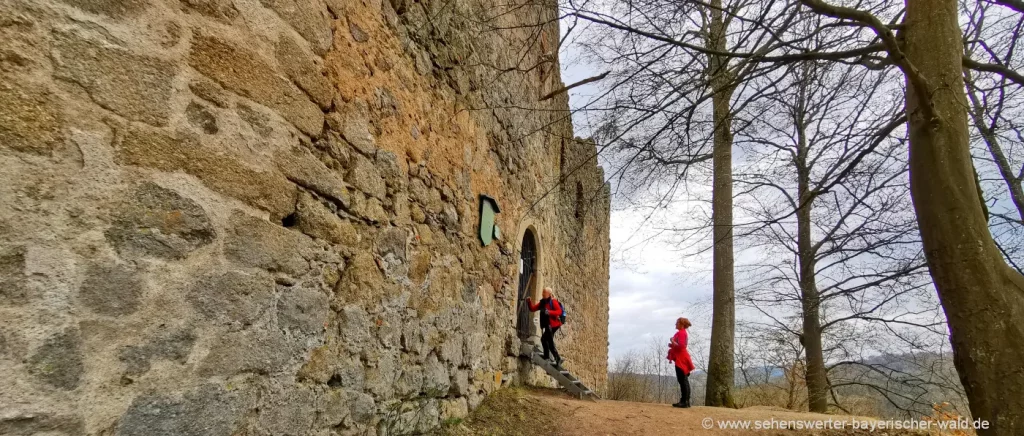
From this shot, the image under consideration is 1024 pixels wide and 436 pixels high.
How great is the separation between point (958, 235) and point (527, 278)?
5.41 metres

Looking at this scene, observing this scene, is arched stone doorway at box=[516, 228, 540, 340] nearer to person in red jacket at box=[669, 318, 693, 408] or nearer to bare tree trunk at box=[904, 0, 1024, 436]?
person in red jacket at box=[669, 318, 693, 408]

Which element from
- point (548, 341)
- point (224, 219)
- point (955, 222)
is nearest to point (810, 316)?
point (548, 341)

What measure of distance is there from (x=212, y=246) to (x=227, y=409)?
0.61 m

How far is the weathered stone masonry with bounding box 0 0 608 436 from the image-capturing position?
1500mm

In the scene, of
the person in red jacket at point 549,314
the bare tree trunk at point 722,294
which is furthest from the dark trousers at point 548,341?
the bare tree trunk at point 722,294

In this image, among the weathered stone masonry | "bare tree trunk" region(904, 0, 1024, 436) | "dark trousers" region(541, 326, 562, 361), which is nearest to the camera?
the weathered stone masonry

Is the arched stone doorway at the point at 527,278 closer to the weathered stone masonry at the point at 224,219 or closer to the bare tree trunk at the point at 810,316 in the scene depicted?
the weathered stone masonry at the point at 224,219

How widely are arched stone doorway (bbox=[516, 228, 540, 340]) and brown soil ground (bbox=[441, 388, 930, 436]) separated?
1364 mm

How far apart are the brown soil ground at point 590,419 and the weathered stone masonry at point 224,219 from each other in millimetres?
528

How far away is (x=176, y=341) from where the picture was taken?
1.80 m

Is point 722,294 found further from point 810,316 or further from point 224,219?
point 224,219

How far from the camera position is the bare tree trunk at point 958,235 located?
2.68 meters

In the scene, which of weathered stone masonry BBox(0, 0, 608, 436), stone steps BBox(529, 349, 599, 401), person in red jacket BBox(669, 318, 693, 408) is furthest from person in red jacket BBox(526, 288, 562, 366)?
weathered stone masonry BBox(0, 0, 608, 436)

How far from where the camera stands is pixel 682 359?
6.79 metres
